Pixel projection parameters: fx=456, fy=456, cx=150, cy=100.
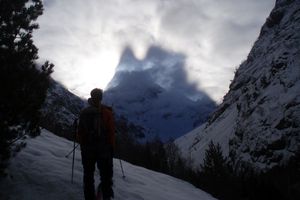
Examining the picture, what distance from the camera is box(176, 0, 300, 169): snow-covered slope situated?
267 ft

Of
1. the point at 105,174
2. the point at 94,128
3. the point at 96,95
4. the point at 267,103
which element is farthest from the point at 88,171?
the point at 267,103

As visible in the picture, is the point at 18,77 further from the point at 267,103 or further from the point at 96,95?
the point at 267,103

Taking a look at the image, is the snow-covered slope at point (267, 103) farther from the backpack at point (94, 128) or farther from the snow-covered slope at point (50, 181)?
the backpack at point (94, 128)

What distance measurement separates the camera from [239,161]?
289 feet

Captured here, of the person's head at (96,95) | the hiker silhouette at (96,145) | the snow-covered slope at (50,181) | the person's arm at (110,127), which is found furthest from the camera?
the snow-covered slope at (50,181)

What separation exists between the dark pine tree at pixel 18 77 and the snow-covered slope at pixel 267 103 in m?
70.4

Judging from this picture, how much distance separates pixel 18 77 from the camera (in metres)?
8.88

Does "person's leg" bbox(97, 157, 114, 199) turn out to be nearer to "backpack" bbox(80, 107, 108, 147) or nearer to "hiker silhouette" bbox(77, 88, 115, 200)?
"hiker silhouette" bbox(77, 88, 115, 200)

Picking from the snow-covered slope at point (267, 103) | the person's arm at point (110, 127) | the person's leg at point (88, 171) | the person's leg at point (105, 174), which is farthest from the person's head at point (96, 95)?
the snow-covered slope at point (267, 103)

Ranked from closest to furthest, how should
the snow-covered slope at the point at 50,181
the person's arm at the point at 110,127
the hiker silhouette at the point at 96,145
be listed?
the hiker silhouette at the point at 96,145 < the person's arm at the point at 110,127 < the snow-covered slope at the point at 50,181

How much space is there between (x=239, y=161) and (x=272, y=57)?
114 ft

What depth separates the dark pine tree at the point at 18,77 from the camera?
8.73 metres

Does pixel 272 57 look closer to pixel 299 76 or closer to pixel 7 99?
pixel 299 76

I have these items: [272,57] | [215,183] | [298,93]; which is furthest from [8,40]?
[272,57]
